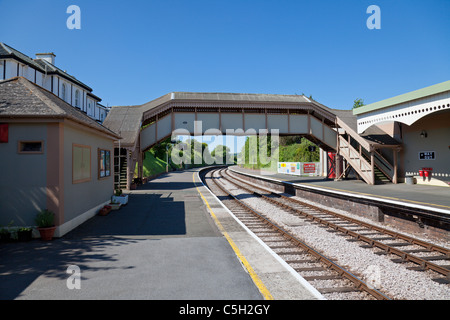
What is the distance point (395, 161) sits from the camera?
19484mm

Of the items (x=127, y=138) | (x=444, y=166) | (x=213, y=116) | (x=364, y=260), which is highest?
(x=213, y=116)

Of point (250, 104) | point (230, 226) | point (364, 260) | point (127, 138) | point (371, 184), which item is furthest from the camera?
point (250, 104)

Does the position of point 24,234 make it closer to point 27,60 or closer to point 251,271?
point 251,271

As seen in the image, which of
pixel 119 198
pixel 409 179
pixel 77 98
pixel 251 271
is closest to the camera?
pixel 251 271

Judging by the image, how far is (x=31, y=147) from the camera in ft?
26.9

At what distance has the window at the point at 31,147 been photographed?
812 cm

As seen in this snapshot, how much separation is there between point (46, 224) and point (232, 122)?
16415mm

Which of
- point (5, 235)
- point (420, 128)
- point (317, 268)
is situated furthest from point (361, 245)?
point (420, 128)

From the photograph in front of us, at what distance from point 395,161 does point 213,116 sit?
14.3 meters

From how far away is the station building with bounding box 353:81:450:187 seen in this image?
46.3 ft

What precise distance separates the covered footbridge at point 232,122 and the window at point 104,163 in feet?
23.0

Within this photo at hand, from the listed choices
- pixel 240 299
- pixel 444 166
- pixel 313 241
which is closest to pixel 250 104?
pixel 444 166

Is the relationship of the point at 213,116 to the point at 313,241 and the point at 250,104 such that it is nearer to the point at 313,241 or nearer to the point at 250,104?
the point at 250,104

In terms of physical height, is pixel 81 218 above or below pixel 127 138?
below
